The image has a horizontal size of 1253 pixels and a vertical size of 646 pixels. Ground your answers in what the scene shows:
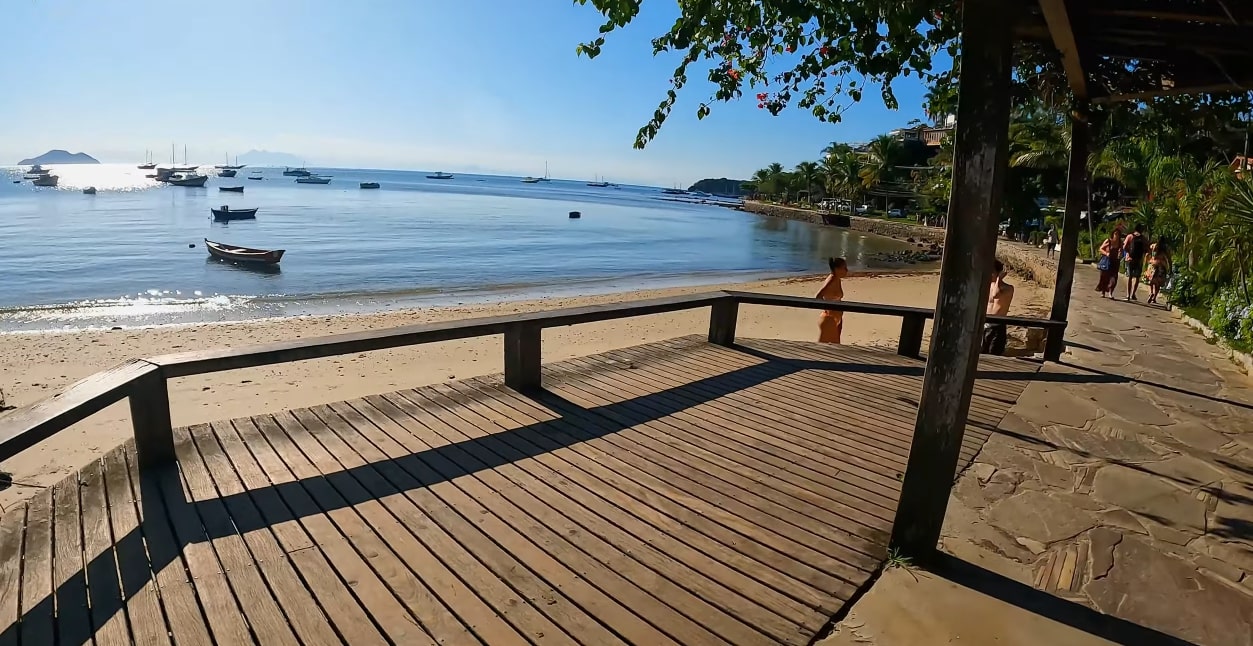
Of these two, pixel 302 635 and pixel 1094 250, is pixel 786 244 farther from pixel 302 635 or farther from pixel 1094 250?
pixel 302 635

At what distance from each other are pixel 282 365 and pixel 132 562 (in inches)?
351

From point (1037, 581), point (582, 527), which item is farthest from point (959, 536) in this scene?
point (582, 527)

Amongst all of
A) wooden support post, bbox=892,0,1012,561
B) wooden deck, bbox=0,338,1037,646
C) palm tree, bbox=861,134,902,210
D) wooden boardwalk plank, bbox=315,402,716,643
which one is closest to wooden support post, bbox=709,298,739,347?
wooden deck, bbox=0,338,1037,646

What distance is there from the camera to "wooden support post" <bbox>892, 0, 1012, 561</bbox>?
237cm

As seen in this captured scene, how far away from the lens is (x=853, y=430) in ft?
14.8

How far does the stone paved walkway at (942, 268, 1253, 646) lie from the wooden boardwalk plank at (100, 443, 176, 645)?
131 inches

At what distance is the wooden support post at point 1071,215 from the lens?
5.95m

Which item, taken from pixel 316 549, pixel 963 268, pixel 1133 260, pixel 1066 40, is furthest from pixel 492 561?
pixel 1133 260

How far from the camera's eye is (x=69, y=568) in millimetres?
2584

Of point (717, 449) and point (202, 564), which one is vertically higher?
point (717, 449)

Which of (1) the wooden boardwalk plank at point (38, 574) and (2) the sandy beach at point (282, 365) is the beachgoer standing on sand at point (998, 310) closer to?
(2) the sandy beach at point (282, 365)

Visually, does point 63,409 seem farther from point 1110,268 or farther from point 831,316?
point 1110,268

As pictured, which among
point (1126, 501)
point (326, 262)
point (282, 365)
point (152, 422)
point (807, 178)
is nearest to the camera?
point (152, 422)

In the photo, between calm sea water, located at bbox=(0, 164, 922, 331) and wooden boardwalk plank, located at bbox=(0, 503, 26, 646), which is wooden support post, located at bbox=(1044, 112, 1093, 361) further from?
calm sea water, located at bbox=(0, 164, 922, 331)
